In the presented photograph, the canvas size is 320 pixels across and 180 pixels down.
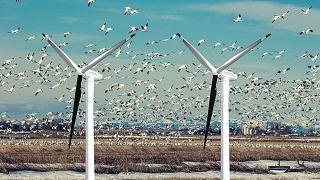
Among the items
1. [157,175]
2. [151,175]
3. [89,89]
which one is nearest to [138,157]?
[157,175]

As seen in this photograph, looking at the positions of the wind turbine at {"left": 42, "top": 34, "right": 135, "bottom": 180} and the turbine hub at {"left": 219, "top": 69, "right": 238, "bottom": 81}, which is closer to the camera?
the wind turbine at {"left": 42, "top": 34, "right": 135, "bottom": 180}

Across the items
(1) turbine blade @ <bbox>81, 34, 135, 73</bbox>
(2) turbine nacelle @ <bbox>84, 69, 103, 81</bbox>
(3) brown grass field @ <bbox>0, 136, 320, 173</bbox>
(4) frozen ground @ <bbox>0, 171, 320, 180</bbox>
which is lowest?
(4) frozen ground @ <bbox>0, 171, 320, 180</bbox>

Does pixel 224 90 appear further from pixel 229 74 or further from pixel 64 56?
pixel 64 56

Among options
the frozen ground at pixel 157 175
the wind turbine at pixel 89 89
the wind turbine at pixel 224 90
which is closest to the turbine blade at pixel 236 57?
the wind turbine at pixel 224 90

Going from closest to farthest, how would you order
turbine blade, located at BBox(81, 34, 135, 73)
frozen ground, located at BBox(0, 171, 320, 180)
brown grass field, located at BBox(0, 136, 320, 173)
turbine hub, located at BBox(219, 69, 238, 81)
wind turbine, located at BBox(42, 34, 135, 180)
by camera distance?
wind turbine, located at BBox(42, 34, 135, 180)
turbine blade, located at BBox(81, 34, 135, 73)
turbine hub, located at BBox(219, 69, 238, 81)
frozen ground, located at BBox(0, 171, 320, 180)
brown grass field, located at BBox(0, 136, 320, 173)

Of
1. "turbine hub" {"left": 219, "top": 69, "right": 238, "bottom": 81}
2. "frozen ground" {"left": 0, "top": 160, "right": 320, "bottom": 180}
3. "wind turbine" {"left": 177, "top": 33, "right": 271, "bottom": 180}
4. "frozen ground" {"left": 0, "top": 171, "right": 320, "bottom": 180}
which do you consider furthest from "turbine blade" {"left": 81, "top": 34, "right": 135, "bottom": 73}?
"frozen ground" {"left": 0, "top": 171, "right": 320, "bottom": 180}

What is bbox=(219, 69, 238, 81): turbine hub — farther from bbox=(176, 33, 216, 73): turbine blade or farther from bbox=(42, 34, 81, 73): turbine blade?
bbox=(42, 34, 81, 73): turbine blade

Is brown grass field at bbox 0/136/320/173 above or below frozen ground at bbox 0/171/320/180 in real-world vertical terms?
above

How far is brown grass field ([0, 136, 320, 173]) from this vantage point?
113931mm

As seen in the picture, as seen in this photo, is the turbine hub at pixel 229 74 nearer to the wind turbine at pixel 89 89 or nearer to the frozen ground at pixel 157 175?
the wind turbine at pixel 89 89

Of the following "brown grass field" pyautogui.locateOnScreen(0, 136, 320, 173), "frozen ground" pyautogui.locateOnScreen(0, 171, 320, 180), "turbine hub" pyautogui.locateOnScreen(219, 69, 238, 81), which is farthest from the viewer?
"brown grass field" pyautogui.locateOnScreen(0, 136, 320, 173)

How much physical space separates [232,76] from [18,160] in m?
67.5

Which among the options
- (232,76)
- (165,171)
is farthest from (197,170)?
(232,76)

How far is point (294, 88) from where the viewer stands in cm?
14375
